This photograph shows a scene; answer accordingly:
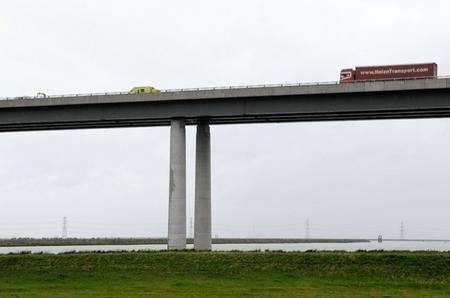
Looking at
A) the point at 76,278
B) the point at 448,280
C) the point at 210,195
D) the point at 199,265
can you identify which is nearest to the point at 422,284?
the point at 448,280

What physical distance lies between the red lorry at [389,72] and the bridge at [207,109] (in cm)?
141

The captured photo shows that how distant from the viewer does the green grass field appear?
34000 mm

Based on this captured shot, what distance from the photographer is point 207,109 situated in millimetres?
62188

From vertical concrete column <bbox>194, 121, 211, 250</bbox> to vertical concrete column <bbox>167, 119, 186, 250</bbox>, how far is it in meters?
1.26

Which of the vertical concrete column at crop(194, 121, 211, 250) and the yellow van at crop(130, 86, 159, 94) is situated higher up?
the yellow van at crop(130, 86, 159, 94)

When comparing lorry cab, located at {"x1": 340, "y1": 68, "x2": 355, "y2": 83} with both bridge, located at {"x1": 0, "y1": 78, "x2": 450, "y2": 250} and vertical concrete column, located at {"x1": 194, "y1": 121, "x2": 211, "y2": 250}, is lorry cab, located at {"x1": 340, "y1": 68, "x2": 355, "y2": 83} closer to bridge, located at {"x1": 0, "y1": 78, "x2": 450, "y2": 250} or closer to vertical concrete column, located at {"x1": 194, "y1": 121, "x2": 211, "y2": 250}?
bridge, located at {"x1": 0, "y1": 78, "x2": 450, "y2": 250}

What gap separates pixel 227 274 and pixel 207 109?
2399 centimetres

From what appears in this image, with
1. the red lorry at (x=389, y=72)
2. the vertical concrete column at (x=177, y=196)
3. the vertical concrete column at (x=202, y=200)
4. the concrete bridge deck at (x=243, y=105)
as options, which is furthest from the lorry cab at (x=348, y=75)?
the vertical concrete column at (x=177, y=196)

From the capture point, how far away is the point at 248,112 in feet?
201

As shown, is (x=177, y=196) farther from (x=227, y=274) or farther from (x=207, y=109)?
(x=227, y=274)

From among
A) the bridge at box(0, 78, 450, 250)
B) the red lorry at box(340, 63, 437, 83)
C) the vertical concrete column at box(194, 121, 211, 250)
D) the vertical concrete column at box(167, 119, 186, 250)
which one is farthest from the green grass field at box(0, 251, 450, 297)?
the red lorry at box(340, 63, 437, 83)

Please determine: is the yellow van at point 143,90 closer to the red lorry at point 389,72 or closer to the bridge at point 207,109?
the bridge at point 207,109

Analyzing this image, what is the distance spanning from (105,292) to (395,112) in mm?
34920

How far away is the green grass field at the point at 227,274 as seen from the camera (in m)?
34.0
